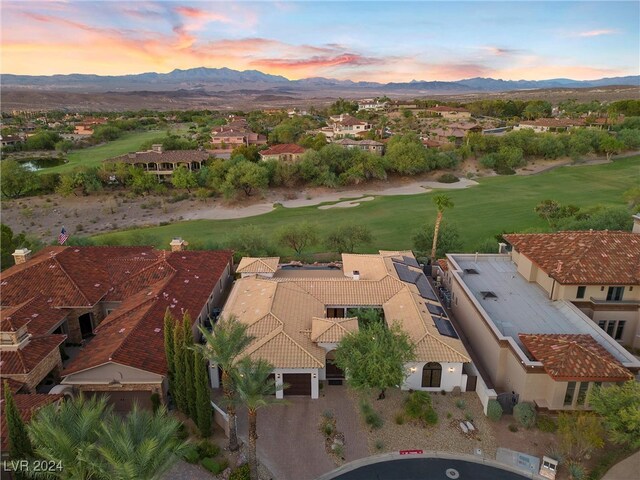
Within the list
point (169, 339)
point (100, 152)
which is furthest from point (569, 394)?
point (100, 152)

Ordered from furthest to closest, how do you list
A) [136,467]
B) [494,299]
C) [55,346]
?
1. [494,299]
2. [55,346]
3. [136,467]

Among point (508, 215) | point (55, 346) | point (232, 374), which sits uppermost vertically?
point (232, 374)

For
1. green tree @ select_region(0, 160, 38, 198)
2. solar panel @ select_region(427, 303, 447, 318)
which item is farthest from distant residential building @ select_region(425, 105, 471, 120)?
solar panel @ select_region(427, 303, 447, 318)

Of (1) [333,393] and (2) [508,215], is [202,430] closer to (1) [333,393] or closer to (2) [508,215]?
(1) [333,393]

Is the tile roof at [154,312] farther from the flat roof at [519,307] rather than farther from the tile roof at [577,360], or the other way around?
the tile roof at [577,360]

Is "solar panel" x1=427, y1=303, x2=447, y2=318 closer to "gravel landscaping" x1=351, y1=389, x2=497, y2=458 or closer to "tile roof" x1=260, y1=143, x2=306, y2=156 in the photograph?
"gravel landscaping" x1=351, y1=389, x2=497, y2=458

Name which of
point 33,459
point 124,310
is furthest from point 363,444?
point 124,310

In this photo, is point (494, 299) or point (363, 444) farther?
point (494, 299)

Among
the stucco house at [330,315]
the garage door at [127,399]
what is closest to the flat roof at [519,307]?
the stucco house at [330,315]
